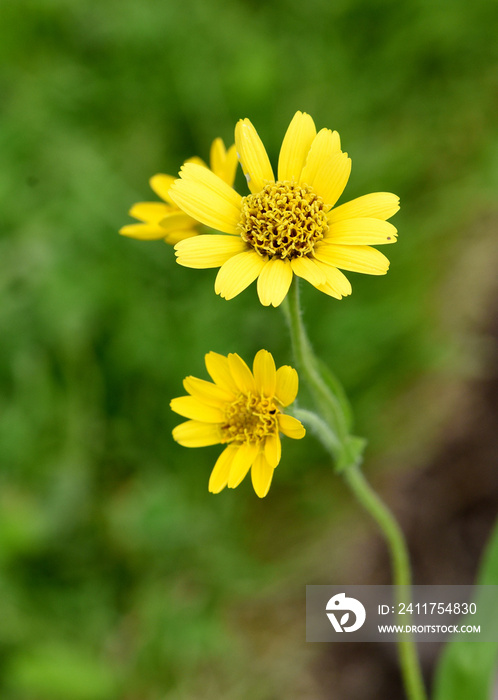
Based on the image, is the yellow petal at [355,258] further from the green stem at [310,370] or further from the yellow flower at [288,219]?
the green stem at [310,370]

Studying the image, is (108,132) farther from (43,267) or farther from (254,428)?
(254,428)

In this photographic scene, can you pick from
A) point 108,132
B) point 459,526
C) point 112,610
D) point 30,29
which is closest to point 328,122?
point 108,132

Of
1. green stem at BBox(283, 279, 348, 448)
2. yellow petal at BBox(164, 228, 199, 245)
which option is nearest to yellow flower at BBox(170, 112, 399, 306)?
green stem at BBox(283, 279, 348, 448)

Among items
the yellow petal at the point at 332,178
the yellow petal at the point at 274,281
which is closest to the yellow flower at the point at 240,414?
the yellow petal at the point at 274,281

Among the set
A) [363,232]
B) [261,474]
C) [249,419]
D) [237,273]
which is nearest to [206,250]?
[237,273]

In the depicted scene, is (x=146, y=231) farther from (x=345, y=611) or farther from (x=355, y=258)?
(x=345, y=611)

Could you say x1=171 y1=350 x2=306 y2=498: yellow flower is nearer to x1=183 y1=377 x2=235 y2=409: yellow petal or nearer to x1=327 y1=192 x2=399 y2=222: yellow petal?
x1=183 y1=377 x2=235 y2=409: yellow petal
